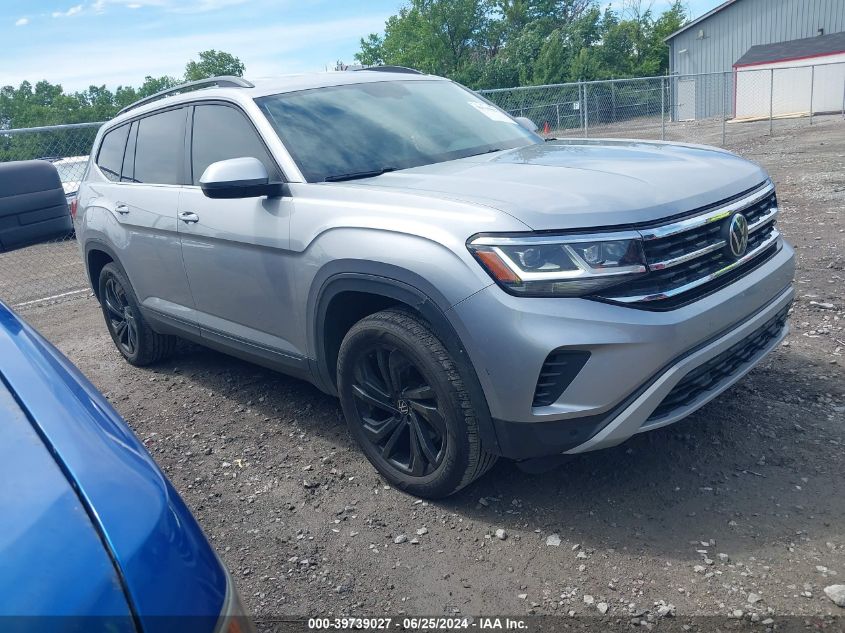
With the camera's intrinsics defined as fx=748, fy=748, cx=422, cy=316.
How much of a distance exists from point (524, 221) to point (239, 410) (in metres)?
2.59

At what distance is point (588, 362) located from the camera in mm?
2623

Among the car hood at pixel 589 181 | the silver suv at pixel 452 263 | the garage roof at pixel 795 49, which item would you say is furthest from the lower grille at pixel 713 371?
the garage roof at pixel 795 49

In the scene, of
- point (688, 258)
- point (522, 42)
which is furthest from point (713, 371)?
point (522, 42)

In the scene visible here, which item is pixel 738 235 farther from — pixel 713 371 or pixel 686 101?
pixel 686 101

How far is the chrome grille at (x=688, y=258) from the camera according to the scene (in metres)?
2.69

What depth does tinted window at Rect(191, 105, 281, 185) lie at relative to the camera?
3.83 metres

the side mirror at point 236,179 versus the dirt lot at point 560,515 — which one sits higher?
the side mirror at point 236,179

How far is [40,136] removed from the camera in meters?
10.1

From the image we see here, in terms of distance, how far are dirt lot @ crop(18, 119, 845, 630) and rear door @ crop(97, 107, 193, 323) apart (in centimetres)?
79

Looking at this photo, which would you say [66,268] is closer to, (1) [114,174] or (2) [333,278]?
(1) [114,174]

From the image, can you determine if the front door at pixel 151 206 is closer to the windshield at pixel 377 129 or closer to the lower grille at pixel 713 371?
the windshield at pixel 377 129

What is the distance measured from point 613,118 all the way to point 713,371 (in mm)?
21482

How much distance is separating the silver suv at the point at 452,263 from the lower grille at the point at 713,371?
12 millimetres

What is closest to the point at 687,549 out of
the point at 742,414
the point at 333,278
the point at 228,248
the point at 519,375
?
the point at 519,375
